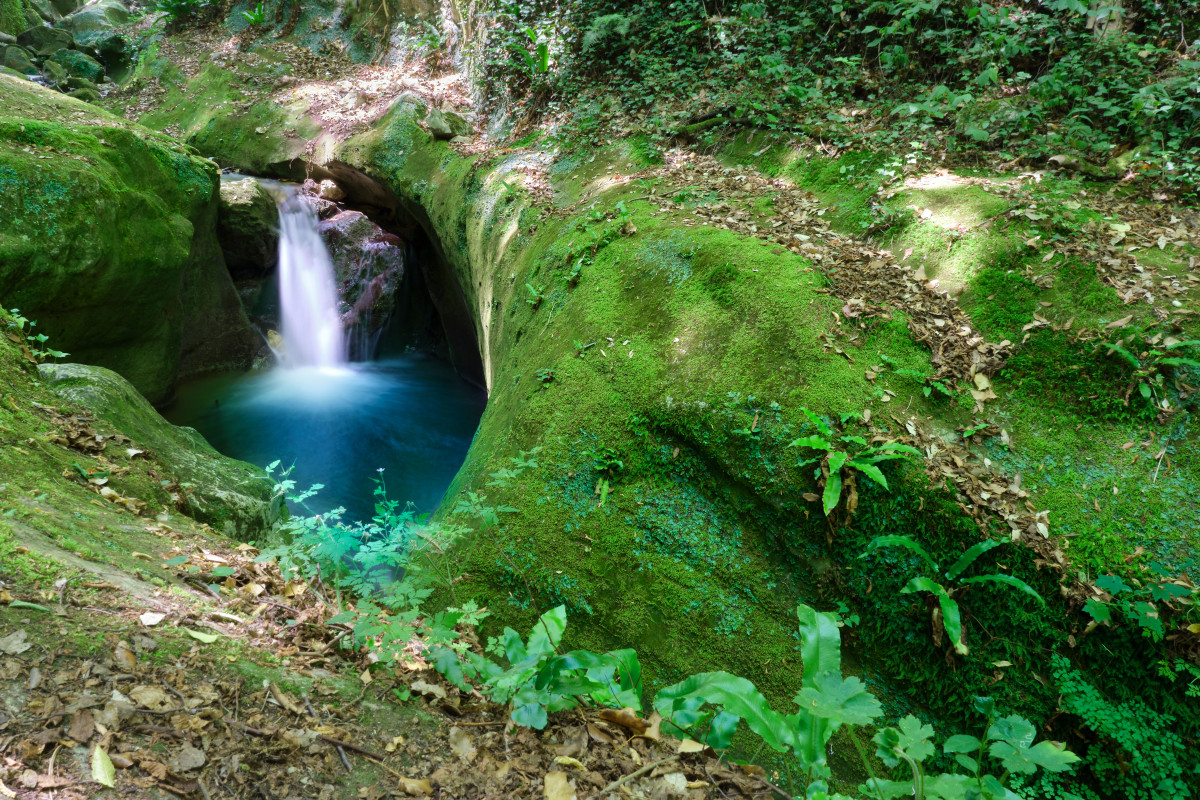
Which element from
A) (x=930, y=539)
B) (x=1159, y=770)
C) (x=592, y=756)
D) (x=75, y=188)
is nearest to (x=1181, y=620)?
(x=1159, y=770)

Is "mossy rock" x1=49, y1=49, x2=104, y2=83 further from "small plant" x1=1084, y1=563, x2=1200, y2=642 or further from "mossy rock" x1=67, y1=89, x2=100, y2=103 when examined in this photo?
"small plant" x1=1084, y1=563, x2=1200, y2=642

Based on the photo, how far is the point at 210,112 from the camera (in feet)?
45.7

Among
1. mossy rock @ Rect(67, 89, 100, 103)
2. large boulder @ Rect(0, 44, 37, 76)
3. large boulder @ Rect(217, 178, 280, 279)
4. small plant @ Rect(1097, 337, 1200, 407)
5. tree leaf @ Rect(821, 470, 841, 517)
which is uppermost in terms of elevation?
large boulder @ Rect(0, 44, 37, 76)

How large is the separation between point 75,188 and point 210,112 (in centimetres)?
881

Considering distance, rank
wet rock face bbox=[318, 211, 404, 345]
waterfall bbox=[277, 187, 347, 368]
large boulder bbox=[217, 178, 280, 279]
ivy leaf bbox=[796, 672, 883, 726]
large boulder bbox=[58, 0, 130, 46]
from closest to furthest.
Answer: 1. ivy leaf bbox=[796, 672, 883, 726]
2. large boulder bbox=[217, 178, 280, 279]
3. waterfall bbox=[277, 187, 347, 368]
4. wet rock face bbox=[318, 211, 404, 345]
5. large boulder bbox=[58, 0, 130, 46]

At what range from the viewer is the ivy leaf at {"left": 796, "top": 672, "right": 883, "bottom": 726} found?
1.73 metres

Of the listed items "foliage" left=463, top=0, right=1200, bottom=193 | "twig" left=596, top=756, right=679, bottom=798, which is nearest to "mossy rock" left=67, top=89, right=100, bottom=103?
"foliage" left=463, top=0, right=1200, bottom=193

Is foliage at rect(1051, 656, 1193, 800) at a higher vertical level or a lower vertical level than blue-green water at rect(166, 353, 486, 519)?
higher

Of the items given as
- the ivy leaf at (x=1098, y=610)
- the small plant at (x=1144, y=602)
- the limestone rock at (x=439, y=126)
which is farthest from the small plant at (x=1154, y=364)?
the limestone rock at (x=439, y=126)

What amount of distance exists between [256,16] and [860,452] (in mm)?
19544

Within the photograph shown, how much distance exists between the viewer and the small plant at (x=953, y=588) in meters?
2.98

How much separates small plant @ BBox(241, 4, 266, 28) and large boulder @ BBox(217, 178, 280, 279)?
659 centimetres

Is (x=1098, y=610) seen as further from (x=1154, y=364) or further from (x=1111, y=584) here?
(x=1154, y=364)

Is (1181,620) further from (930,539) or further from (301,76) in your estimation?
(301,76)
